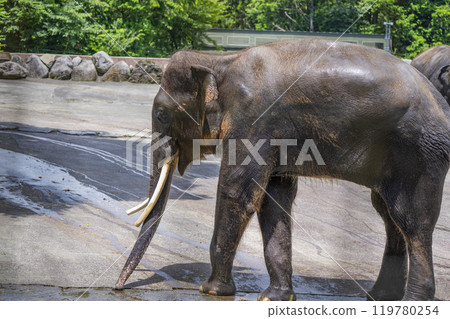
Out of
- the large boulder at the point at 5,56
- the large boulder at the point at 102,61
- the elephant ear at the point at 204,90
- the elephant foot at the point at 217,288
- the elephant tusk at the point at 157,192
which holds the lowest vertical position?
the large boulder at the point at 102,61

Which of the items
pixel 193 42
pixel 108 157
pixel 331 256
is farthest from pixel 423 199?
pixel 193 42

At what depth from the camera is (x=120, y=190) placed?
9.26 metres

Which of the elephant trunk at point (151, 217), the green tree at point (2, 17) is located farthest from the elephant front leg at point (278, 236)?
the green tree at point (2, 17)

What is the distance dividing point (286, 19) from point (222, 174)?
20.6m

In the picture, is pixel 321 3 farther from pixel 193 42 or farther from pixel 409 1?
pixel 193 42

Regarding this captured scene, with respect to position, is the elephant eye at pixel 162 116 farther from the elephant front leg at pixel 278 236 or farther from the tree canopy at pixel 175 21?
the tree canopy at pixel 175 21

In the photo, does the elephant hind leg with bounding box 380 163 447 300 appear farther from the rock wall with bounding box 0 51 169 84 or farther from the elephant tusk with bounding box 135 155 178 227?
the rock wall with bounding box 0 51 169 84

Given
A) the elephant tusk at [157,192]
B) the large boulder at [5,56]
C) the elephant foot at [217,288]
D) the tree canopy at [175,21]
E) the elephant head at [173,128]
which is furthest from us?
the tree canopy at [175,21]

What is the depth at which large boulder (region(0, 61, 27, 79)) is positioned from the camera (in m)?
17.6

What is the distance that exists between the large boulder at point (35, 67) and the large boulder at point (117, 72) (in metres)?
1.70

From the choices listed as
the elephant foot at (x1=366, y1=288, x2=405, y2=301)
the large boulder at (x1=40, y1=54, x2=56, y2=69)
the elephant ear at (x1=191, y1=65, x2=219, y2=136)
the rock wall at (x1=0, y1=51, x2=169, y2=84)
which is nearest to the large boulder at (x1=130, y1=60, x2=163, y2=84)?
the rock wall at (x1=0, y1=51, x2=169, y2=84)

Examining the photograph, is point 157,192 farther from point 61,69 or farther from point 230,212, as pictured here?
point 61,69

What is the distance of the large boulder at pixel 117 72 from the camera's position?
1923 cm
